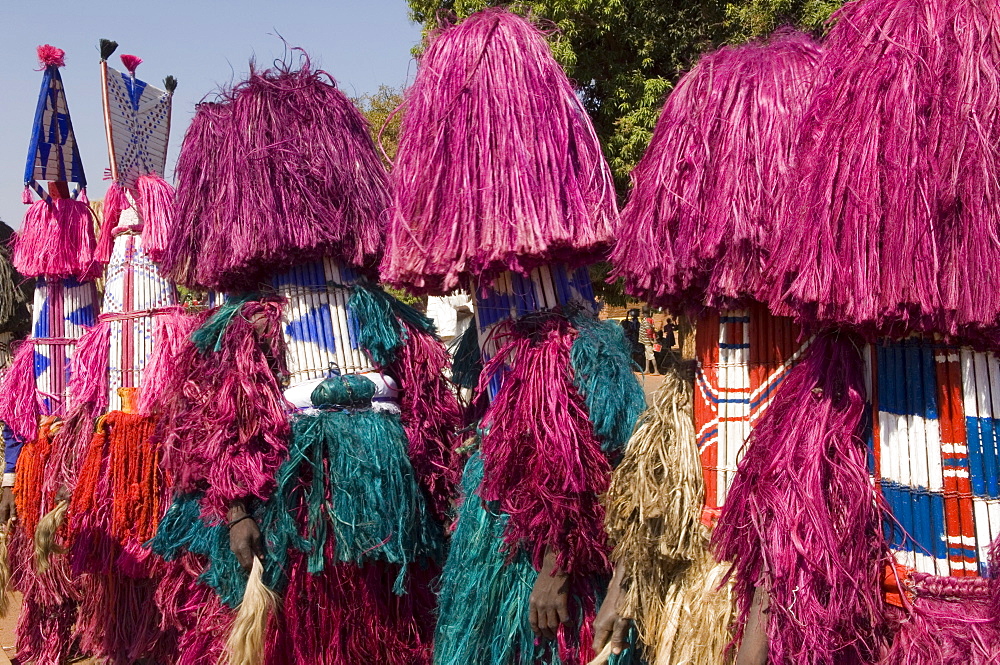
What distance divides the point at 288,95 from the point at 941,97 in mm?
2052

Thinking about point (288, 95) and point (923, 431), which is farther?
point (288, 95)

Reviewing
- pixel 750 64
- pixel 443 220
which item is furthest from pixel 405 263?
pixel 750 64

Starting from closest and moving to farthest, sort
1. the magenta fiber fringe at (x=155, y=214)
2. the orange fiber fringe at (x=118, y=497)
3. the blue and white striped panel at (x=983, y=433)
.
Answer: the blue and white striped panel at (x=983, y=433), the orange fiber fringe at (x=118, y=497), the magenta fiber fringe at (x=155, y=214)

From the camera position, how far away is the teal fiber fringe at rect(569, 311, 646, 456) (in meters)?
2.33

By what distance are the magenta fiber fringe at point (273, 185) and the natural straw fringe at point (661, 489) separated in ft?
3.88

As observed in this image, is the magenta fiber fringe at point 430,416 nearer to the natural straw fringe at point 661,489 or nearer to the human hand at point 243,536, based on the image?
the human hand at point 243,536

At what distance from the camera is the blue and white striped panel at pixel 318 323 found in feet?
9.59

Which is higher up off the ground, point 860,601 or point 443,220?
point 443,220

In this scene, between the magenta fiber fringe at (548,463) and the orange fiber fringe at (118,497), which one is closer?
the magenta fiber fringe at (548,463)

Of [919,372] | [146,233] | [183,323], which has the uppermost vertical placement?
[146,233]

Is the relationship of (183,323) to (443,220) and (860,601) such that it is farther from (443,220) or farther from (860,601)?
(860,601)

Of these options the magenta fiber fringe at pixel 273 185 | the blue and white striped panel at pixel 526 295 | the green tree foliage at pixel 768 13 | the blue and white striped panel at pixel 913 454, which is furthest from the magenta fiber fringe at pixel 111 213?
the green tree foliage at pixel 768 13

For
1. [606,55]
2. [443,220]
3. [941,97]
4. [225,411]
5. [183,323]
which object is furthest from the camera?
[606,55]

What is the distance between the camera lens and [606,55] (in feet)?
28.3
